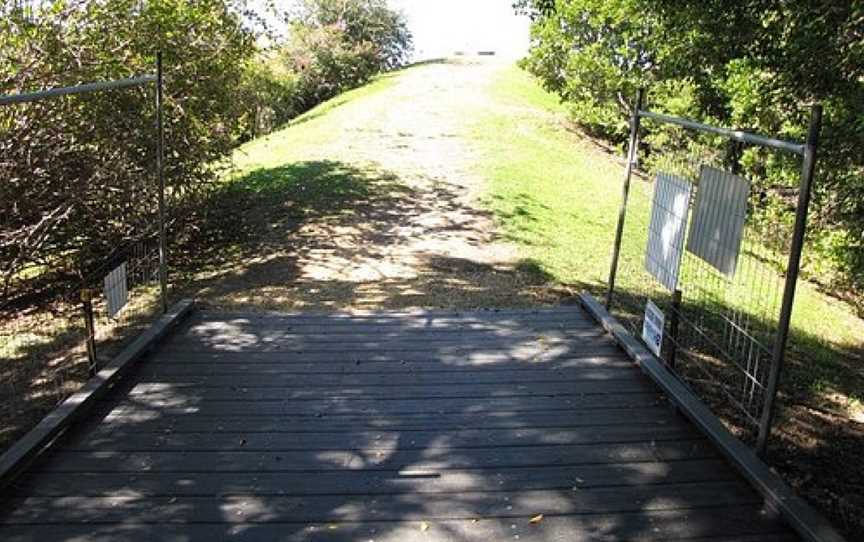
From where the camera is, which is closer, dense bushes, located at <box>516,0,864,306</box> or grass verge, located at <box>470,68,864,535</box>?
grass verge, located at <box>470,68,864,535</box>

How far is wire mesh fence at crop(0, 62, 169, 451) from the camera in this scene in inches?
216

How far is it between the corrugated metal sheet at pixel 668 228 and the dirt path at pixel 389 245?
6.17 feet

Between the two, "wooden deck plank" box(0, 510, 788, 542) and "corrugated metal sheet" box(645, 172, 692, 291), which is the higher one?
"corrugated metal sheet" box(645, 172, 692, 291)

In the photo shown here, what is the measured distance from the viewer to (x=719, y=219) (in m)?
3.95

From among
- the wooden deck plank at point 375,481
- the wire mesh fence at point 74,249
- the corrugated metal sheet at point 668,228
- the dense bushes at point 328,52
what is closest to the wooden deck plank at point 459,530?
the wooden deck plank at point 375,481

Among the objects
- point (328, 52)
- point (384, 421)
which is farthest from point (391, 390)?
point (328, 52)

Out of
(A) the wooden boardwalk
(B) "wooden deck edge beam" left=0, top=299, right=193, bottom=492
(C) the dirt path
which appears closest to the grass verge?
(C) the dirt path

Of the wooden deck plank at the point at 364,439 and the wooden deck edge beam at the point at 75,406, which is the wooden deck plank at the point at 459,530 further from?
the wooden deck plank at the point at 364,439

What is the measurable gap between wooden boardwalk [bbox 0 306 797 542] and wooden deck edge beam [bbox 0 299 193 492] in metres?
0.07

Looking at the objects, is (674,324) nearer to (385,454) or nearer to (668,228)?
(668,228)

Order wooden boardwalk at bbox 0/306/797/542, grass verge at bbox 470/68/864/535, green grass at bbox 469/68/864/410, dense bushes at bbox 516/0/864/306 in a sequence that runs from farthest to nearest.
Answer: green grass at bbox 469/68/864/410 < dense bushes at bbox 516/0/864/306 < grass verge at bbox 470/68/864/535 < wooden boardwalk at bbox 0/306/797/542

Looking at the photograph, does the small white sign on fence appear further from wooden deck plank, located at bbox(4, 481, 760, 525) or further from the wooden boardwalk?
wooden deck plank, located at bbox(4, 481, 760, 525)

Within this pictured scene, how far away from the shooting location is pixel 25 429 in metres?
4.59

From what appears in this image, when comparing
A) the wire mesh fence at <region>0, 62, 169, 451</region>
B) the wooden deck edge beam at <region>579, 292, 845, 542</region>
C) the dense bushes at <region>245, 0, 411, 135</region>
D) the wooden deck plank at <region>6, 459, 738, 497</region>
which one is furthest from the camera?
the dense bushes at <region>245, 0, 411, 135</region>
